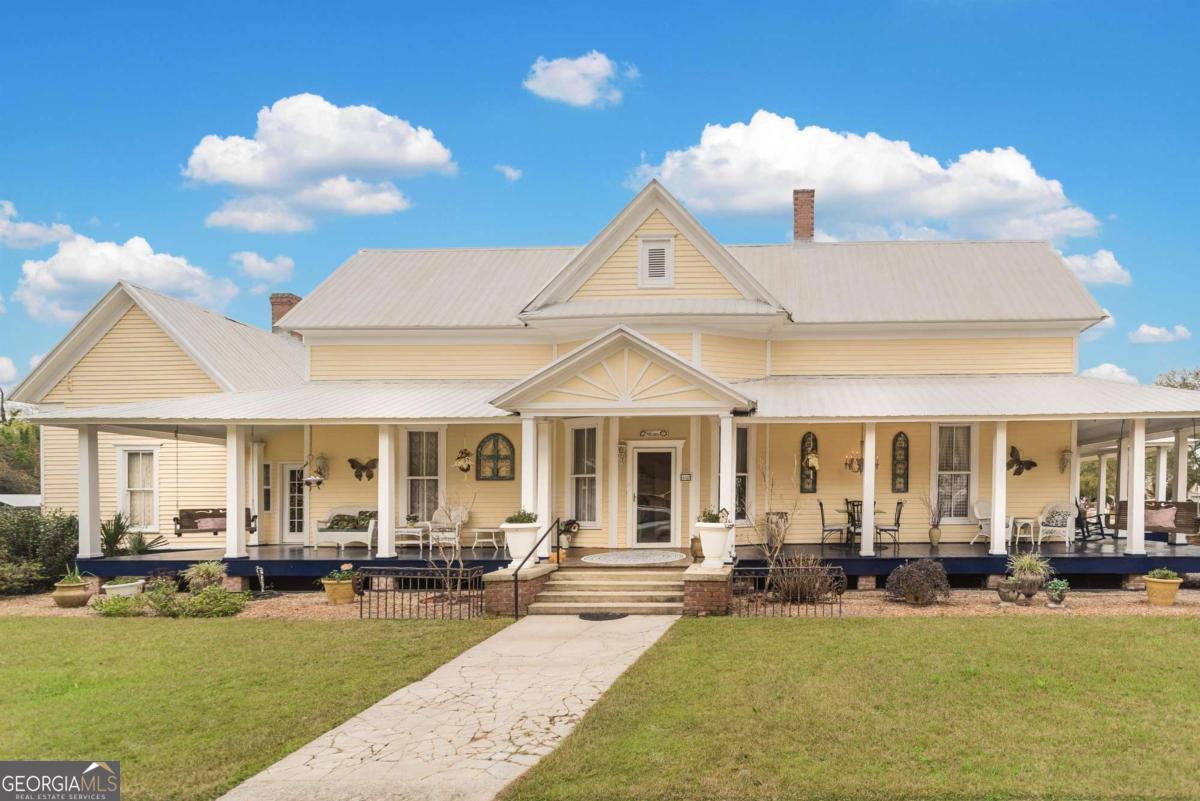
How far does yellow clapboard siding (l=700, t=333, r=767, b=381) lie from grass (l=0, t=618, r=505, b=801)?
738 cm

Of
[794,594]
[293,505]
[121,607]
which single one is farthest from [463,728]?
[293,505]

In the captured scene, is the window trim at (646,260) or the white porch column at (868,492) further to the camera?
the window trim at (646,260)

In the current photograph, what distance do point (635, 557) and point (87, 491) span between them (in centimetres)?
1093

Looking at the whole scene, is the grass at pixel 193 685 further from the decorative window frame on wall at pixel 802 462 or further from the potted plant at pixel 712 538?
the decorative window frame on wall at pixel 802 462

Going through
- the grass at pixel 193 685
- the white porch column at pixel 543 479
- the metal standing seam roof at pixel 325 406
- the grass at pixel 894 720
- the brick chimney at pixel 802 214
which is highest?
the brick chimney at pixel 802 214

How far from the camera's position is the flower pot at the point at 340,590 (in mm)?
15914

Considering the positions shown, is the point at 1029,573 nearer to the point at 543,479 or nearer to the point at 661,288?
the point at 543,479

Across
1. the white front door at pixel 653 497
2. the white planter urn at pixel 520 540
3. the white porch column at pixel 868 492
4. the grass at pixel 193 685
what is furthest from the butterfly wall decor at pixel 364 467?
the white porch column at pixel 868 492

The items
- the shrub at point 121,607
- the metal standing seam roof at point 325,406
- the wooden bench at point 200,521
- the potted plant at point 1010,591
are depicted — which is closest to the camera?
the potted plant at point 1010,591

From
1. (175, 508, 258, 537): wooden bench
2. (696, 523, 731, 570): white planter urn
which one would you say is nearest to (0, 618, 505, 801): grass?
(696, 523, 731, 570): white planter urn

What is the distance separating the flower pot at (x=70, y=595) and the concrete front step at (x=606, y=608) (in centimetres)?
807

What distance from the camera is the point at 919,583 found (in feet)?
48.1

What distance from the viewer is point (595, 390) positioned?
16.4m

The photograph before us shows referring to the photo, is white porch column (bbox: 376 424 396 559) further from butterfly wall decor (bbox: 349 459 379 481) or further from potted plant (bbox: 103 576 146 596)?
potted plant (bbox: 103 576 146 596)
